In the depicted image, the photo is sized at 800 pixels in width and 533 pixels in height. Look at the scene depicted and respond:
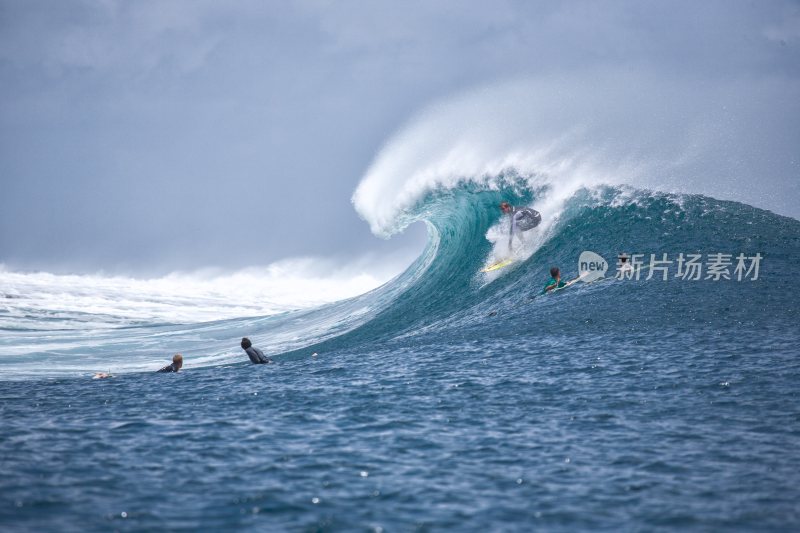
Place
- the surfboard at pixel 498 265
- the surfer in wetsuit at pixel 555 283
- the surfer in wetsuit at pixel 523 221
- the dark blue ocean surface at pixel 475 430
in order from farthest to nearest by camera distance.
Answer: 1. the surfer in wetsuit at pixel 523 221
2. the surfboard at pixel 498 265
3. the surfer in wetsuit at pixel 555 283
4. the dark blue ocean surface at pixel 475 430

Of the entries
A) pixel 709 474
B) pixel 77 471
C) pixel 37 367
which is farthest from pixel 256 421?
pixel 37 367

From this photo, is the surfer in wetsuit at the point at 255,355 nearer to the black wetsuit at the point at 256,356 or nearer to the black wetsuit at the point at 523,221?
the black wetsuit at the point at 256,356

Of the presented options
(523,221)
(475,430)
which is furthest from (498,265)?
(475,430)

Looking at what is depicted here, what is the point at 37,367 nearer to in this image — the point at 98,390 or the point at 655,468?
the point at 98,390

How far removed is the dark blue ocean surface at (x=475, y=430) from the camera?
6.11 m

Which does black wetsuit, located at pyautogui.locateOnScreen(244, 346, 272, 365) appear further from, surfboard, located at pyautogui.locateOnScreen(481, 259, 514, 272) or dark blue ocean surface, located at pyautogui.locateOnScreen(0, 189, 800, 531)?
surfboard, located at pyautogui.locateOnScreen(481, 259, 514, 272)

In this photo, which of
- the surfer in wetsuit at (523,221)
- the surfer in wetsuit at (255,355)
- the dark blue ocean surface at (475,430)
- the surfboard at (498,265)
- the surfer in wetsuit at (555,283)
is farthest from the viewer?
the surfer in wetsuit at (523,221)

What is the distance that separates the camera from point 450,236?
2514cm

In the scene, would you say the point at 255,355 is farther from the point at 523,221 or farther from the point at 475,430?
the point at 523,221

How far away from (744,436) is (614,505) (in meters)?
2.41

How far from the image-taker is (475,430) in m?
8.30

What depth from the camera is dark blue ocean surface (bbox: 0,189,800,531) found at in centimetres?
611

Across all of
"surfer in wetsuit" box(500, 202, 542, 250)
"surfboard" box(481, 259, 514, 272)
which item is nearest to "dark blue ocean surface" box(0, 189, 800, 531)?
"surfboard" box(481, 259, 514, 272)

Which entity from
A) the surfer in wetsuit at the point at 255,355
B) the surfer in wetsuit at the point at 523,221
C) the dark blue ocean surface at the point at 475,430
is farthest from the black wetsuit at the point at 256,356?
the surfer in wetsuit at the point at 523,221
